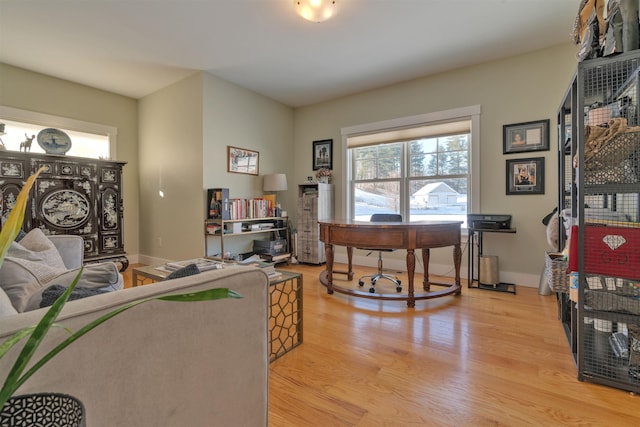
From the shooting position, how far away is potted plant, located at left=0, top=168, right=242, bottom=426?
1.31 ft

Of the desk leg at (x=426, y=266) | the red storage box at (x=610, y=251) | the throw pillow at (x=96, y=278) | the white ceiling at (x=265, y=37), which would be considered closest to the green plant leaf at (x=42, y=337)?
the throw pillow at (x=96, y=278)

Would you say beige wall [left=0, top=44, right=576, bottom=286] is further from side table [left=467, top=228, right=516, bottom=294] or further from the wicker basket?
the wicker basket

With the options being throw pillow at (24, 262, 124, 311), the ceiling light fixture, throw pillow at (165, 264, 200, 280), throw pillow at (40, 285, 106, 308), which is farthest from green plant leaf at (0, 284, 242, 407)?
the ceiling light fixture

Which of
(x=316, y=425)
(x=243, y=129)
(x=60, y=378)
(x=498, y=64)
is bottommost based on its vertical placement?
(x=316, y=425)

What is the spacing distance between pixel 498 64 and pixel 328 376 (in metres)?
3.85

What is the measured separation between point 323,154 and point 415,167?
5.00 ft

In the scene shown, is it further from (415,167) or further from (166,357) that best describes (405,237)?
(166,357)

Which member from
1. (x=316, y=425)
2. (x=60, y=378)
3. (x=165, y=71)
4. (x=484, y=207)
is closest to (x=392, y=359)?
(x=316, y=425)

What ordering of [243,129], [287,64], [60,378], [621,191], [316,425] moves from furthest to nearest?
[243,129], [287,64], [621,191], [316,425], [60,378]

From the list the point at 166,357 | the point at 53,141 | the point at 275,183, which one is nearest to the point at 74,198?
the point at 53,141

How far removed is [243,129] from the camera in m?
4.29

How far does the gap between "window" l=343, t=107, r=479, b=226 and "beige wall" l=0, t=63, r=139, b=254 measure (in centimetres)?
342

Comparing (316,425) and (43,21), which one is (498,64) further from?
(43,21)

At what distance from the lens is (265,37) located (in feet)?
9.88
